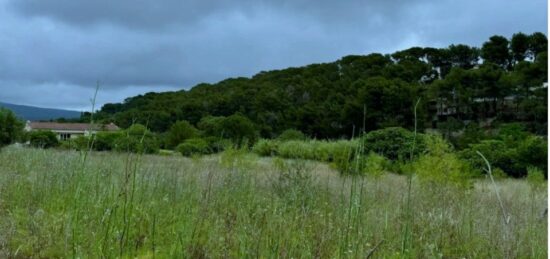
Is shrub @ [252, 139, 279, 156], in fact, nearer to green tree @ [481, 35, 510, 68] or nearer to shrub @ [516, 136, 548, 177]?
shrub @ [516, 136, 548, 177]

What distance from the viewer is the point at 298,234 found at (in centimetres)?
293

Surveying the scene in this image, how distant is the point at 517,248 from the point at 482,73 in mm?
24622

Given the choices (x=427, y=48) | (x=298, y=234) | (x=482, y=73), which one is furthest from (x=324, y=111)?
(x=298, y=234)

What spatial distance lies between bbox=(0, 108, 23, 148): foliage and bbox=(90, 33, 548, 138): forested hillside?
4.11 meters

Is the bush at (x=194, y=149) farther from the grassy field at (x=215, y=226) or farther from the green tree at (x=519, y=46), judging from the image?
the green tree at (x=519, y=46)

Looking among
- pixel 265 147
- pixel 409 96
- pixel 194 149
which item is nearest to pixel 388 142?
pixel 194 149

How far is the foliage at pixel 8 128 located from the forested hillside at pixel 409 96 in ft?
13.5

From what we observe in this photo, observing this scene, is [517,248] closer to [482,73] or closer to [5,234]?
[5,234]

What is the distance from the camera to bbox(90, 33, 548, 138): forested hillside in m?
24.3

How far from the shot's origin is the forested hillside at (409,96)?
24281 mm

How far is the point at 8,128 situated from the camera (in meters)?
13.9

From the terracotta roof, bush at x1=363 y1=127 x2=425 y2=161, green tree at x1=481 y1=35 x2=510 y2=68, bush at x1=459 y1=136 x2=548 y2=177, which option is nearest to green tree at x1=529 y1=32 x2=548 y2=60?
green tree at x1=481 y1=35 x2=510 y2=68

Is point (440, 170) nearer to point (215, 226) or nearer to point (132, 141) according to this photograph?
point (215, 226)

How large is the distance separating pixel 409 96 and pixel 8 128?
21507 millimetres
